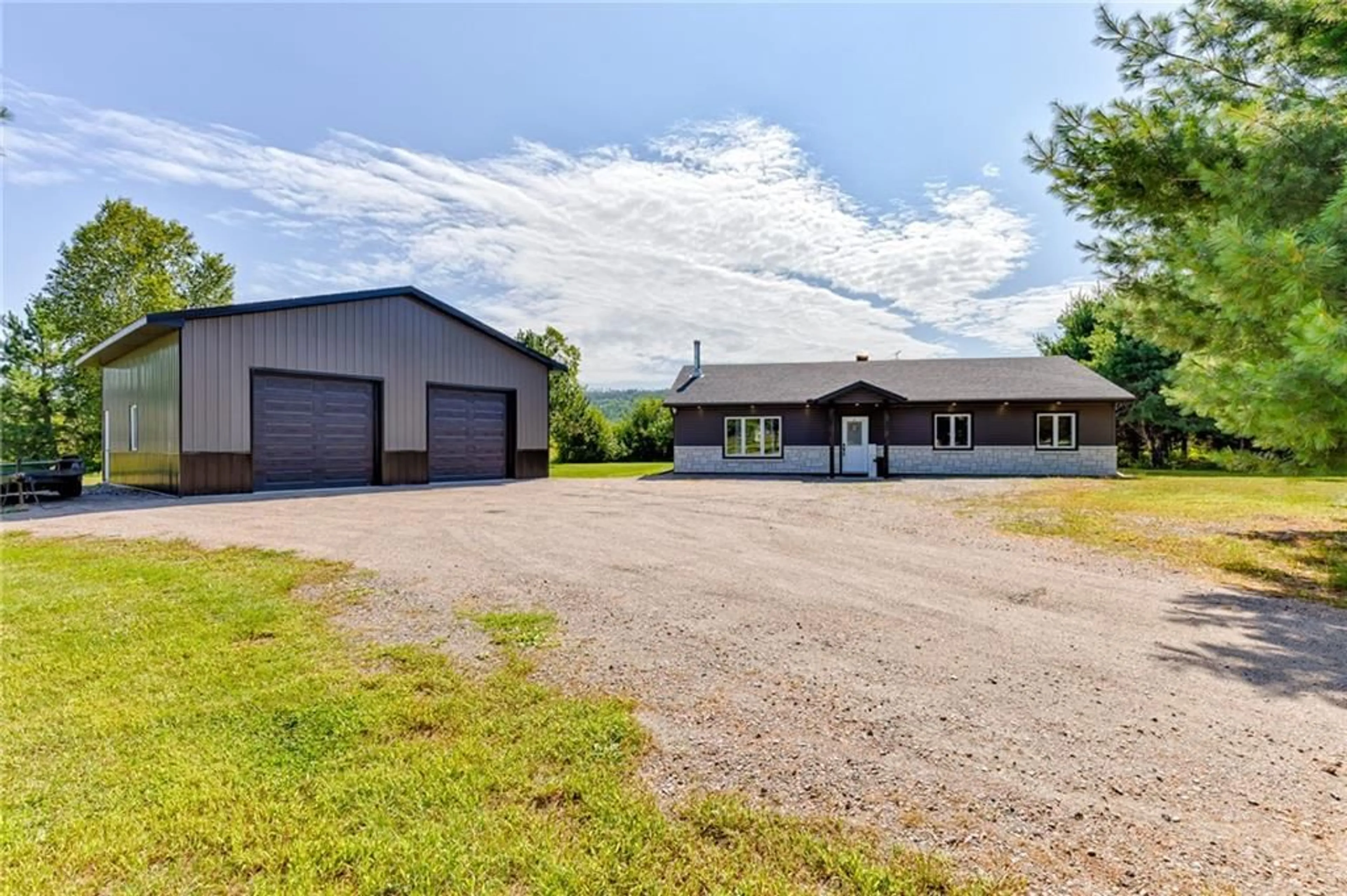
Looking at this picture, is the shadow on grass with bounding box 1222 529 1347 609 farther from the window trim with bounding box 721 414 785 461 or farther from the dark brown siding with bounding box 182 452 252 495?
the dark brown siding with bounding box 182 452 252 495

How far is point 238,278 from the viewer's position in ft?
120

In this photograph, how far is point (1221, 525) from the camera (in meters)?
9.57

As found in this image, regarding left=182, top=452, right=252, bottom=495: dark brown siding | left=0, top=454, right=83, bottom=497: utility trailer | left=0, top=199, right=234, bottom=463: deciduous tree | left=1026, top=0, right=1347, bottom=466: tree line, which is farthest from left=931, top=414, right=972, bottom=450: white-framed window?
left=0, top=199, right=234, bottom=463: deciduous tree

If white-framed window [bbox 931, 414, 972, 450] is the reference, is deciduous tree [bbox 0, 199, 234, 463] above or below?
above

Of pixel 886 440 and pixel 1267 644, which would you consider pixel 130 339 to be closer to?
pixel 1267 644

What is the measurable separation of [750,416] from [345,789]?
20409 millimetres

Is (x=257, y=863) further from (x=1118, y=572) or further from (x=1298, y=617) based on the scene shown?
(x=1118, y=572)

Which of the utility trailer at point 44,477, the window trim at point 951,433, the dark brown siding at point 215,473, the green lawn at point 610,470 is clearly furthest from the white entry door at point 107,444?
the window trim at point 951,433

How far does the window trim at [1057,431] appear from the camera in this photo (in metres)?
20.2

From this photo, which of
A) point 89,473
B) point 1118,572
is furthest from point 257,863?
point 89,473

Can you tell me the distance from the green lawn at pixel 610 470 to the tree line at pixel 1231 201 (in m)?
14.7

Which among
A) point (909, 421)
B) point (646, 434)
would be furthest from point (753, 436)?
point (646, 434)

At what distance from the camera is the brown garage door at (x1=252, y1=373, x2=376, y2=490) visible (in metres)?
13.7

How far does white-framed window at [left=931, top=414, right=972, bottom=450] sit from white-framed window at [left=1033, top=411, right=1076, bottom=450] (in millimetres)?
1989
